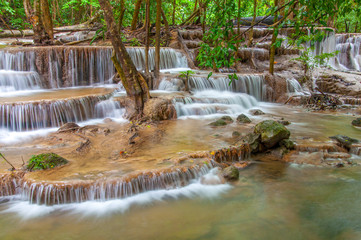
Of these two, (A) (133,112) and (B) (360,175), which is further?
(A) (133,112)

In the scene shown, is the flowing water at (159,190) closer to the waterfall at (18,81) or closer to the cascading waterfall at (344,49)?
the waterfall at (18,81)

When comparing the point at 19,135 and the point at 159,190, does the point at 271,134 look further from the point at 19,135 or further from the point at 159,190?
the point at 19,135

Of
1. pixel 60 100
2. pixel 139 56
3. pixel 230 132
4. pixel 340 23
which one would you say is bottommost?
pixel 230 132

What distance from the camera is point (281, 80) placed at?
12625mm

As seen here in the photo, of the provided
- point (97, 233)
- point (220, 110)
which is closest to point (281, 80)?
point (220, 110)

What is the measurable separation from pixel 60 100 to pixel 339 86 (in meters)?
11.4

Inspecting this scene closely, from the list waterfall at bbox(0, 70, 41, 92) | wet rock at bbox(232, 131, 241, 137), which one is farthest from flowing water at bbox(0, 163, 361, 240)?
waterfall at bbox(0, 70, 41, 92)

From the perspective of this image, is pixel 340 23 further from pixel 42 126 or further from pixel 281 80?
pixel 42 126

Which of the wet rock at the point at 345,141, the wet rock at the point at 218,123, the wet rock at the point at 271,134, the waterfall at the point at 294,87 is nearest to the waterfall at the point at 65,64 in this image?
the wet rock at the point at 218,123

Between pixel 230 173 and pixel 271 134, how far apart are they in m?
1.61

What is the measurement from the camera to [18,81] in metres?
9.98

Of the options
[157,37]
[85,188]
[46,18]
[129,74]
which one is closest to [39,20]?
[46,18]

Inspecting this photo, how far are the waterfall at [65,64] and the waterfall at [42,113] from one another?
358 cm

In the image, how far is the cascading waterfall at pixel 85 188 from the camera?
14.2ft
